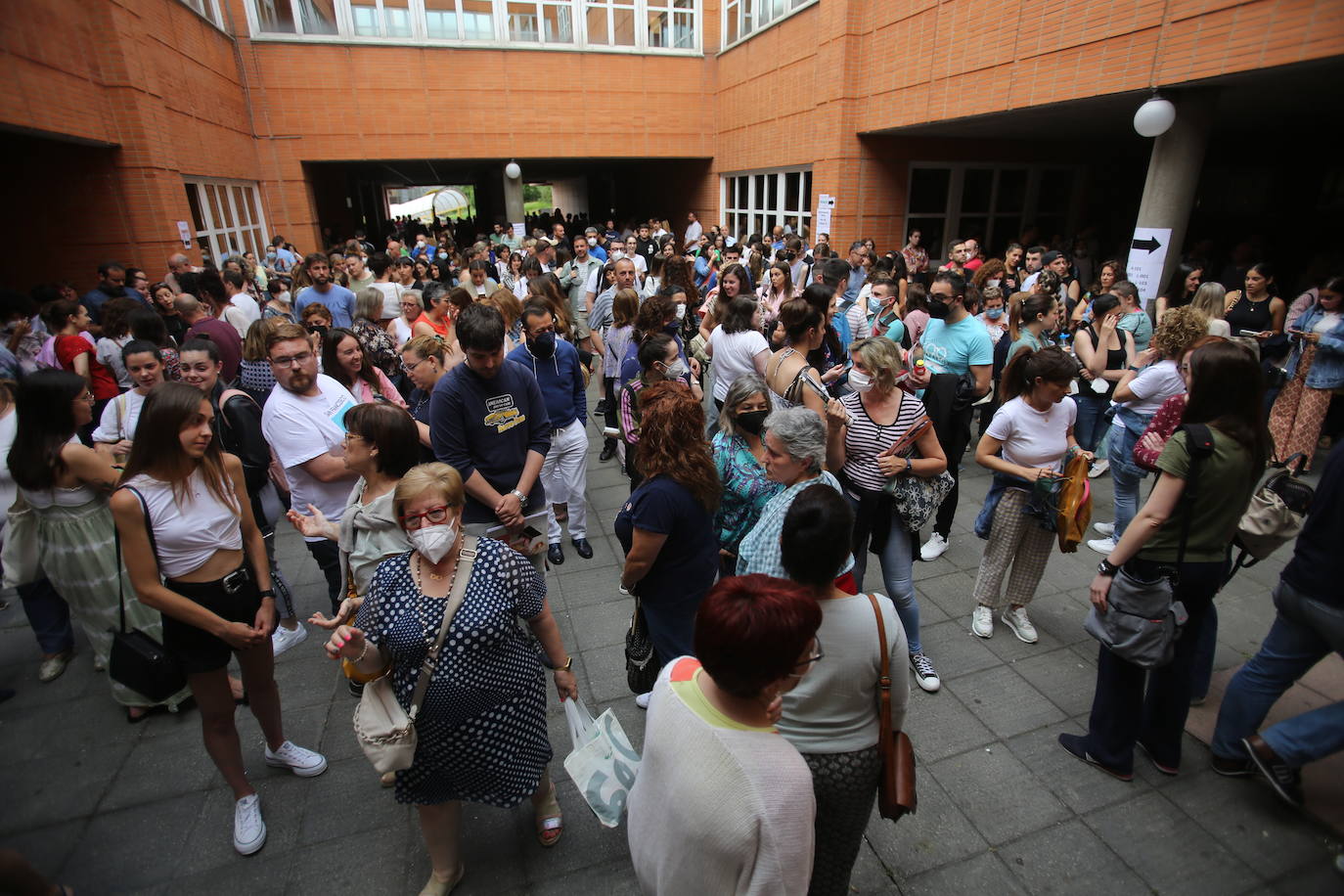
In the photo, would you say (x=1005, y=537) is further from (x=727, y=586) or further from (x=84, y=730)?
(x=84, y=730)

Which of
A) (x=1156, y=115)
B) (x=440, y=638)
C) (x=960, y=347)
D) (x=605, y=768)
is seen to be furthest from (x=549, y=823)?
(x=1156, y=115)

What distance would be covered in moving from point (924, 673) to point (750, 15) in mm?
17710

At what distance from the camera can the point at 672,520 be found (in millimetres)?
2502

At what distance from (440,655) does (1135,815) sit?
9.31 ft

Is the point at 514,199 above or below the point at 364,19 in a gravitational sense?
below

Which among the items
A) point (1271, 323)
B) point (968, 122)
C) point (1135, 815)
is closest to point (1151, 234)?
point (1271, 323)

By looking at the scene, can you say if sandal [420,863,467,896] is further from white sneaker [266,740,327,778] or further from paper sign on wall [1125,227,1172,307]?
paper sign on wall [1125,227,1172,307]

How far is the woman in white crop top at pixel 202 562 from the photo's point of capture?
7.66 feet

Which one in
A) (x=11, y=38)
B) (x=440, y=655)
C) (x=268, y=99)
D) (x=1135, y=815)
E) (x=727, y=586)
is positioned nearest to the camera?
(x=727, y=586)

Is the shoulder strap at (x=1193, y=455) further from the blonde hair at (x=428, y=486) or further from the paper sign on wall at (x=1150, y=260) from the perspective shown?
the paper sign on wall at (x=1150, y=260)

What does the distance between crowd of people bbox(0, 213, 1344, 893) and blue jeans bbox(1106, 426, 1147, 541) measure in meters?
0.02

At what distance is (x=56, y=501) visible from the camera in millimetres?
3115

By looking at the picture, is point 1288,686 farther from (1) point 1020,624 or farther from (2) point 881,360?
(2) point 881,360

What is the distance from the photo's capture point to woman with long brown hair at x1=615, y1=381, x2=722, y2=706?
250cm
